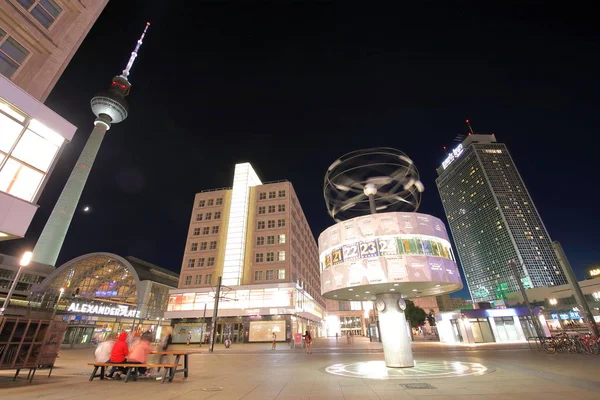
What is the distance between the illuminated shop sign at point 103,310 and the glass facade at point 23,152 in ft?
184

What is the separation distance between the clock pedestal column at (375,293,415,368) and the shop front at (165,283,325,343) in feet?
116

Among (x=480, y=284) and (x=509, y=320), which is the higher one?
(x=480, y=284)

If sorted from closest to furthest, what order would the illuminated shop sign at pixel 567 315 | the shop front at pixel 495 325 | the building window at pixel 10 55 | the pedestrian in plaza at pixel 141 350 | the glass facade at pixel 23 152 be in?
1. the glass facade at pixel 23 152
2. the pedestrian in plaza at pixel 141 350
3. the building window at pixel 10 55
4. the shop front at pixel 495 325
5. the illuminated shop sign at pixel 567 315

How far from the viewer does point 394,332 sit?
16.3m

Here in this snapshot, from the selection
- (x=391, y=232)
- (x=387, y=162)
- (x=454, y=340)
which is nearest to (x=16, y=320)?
(x=391, y=232)

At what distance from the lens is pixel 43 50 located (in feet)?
51.8

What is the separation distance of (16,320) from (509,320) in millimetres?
50109

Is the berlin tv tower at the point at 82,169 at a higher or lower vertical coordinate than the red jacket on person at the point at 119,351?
higher

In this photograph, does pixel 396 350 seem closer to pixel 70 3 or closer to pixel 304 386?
pixel 304 386

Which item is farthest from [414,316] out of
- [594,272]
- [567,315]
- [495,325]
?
[567,315]

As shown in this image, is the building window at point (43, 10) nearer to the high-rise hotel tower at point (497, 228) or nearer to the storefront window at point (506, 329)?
the storefront window at point (506, 329)

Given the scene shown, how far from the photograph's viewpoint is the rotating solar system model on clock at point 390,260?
50.6ft

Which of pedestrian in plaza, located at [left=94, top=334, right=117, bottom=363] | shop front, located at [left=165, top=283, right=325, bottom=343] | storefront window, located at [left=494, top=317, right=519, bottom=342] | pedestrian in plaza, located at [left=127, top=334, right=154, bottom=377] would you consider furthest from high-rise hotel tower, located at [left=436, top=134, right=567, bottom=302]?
pedestrian in plaza, located at [left=94, top=334, right=117, bottom=363]

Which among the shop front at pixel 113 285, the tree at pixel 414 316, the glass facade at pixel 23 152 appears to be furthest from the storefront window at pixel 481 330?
the shop front at pixel 113 285
